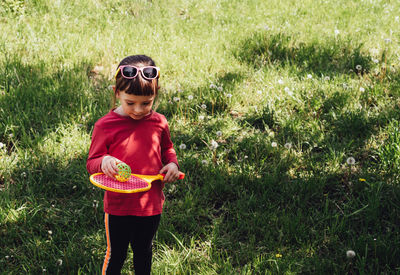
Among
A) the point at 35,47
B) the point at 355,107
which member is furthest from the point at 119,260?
the point at 35,47

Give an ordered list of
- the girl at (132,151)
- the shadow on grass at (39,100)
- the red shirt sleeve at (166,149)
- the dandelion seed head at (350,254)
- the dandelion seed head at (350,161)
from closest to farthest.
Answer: the girl at (132,151) → the red shirt sleeve at (166,149) → the dandelion seed head at (350,254) → the dandelion seed head at (350,161) → the shadow on grass at (39,100)

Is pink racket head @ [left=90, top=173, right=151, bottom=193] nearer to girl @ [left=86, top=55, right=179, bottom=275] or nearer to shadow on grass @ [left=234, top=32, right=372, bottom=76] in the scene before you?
girl @ [left=86, top=55, right=179, bottom=275]

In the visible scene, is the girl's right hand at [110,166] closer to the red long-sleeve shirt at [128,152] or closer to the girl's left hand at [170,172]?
the red long-sleeve shirt at [128,152]

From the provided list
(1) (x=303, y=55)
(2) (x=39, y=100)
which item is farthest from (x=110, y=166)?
(1) (x=303, y=55)

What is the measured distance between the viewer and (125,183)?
184 cm

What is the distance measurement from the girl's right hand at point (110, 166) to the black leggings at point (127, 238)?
298 millimetres

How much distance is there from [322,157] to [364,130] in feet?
1.94

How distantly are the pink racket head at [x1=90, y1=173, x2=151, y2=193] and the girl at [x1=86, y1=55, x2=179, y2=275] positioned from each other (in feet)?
0.14

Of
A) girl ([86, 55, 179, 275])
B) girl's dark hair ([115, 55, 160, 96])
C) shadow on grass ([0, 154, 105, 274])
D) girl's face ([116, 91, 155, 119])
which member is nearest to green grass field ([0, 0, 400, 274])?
shadow on grass ([0, 154, 105, 274])

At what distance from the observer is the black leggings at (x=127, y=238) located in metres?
2.02

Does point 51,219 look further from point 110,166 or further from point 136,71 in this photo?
point 136,71

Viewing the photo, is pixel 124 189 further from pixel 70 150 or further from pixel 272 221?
pixel 70 150

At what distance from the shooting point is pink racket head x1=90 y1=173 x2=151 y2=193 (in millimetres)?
1763

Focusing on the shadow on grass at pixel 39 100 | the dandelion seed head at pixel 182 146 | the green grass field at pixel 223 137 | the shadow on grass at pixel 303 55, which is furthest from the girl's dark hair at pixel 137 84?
the shadow on grass at pixel 303 55
